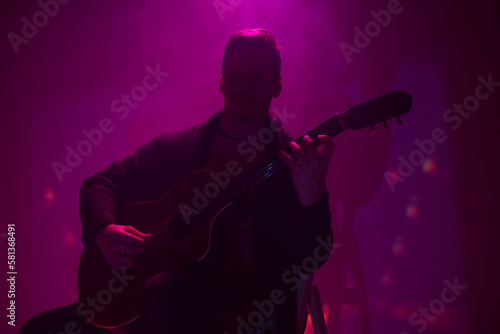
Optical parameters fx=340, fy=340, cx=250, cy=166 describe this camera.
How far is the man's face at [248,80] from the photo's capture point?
1395 millimetres

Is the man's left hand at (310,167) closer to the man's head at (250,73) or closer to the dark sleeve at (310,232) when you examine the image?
the dark sleeve at (310,232)

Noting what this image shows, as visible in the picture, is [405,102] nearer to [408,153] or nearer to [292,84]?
[408,153]

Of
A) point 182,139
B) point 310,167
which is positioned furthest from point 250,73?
point 310,167

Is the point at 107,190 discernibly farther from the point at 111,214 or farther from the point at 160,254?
the point at 160,254

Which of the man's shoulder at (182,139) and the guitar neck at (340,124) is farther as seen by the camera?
the man's shoulder at (182,139)

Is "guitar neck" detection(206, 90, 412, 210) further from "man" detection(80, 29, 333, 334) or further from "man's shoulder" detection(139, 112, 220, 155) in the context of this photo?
"man's shoulder" detection(139, 112, 220, 155)

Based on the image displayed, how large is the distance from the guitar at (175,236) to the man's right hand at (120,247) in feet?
0.08

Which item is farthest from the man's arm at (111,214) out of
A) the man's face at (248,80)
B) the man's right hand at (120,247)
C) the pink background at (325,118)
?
the pink background at (325,118)

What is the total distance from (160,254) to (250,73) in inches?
31.0

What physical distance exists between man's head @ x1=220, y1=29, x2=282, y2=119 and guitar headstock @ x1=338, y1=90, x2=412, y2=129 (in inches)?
15.9

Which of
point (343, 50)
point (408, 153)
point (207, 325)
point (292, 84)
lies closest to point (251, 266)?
point (207, 325)

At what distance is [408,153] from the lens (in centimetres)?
176

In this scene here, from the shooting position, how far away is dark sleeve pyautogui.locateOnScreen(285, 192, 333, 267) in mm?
1121

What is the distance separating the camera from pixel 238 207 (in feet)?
3.98
